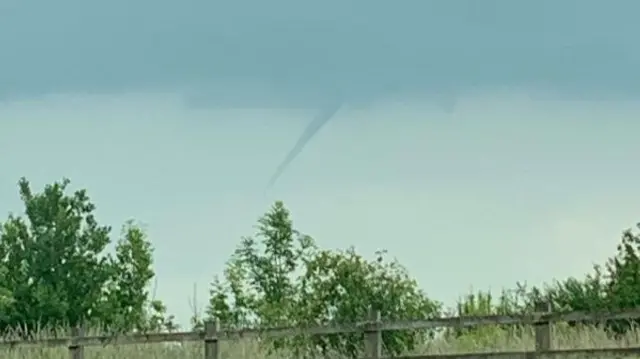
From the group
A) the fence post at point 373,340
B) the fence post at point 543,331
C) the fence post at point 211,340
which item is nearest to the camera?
the fence post at point 543,331

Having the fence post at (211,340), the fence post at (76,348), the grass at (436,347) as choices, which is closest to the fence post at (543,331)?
the grass at (436,347)

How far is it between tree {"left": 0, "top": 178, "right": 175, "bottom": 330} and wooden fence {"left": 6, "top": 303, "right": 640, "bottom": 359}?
81.1ft

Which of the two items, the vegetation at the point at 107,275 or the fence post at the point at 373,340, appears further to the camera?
the vegetation at the point at 107,275

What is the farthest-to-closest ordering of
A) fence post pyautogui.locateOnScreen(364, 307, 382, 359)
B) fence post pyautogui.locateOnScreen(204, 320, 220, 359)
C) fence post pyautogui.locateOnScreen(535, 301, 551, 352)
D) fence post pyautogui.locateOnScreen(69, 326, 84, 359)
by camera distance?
1. fence post pyautogui.locateOnScreen(69, 326, 84, 359)
2. fence post pyautogui.locateOnScreen(204, 320, 220, 359)
3. fence post pyautogui.locateOnScreen(364, 307, 382, 359)
4. fence post pyautogui.locateOnScreen(535, 301, 551, 352)

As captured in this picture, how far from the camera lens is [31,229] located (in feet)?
156

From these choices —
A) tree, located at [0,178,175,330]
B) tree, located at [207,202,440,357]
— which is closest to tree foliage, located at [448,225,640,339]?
tree, located at [207,202,440,357]

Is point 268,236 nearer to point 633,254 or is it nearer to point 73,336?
point 633,254

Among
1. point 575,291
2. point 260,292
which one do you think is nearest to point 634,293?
point 575,291

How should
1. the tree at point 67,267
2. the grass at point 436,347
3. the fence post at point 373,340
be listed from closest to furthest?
the fence post at point 373,340 < the grass at point 436,347 < the tree at point 67,267

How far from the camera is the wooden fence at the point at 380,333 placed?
15.0 metres

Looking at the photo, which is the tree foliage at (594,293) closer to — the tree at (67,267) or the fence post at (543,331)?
the fence post at (543,331)

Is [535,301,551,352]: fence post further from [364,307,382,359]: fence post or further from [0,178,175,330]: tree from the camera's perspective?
[0,178,175,330]: tree

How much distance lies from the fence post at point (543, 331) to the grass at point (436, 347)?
2.25 meters

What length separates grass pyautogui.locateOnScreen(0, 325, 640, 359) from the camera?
61.5 ft
